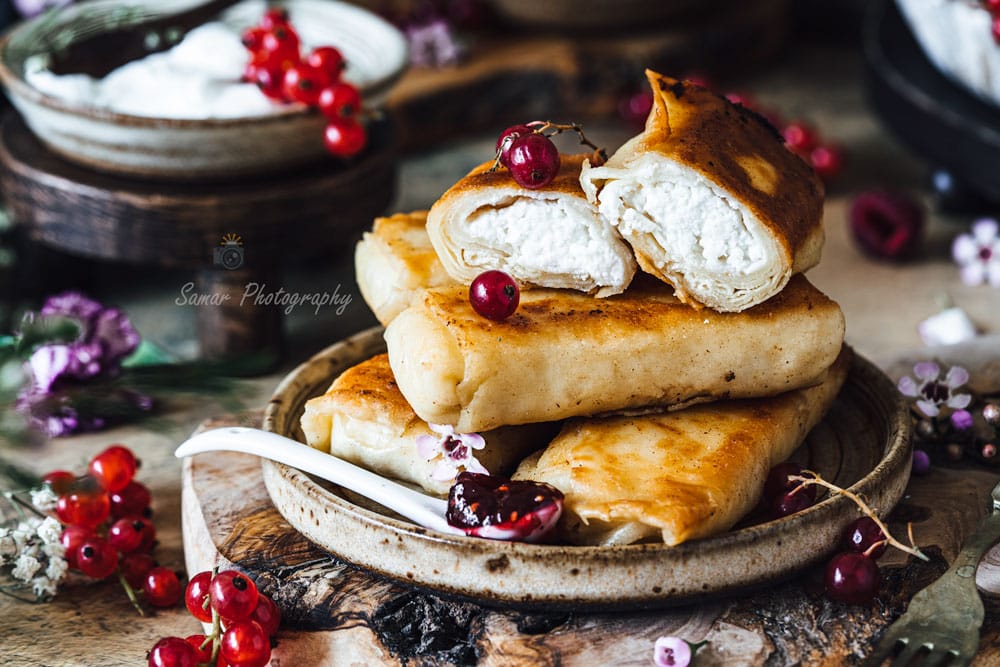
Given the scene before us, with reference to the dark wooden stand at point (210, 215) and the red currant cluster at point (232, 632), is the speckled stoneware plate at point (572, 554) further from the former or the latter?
the dark wooden stand at point (210, 215)

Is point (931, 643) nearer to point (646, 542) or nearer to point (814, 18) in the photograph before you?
point (646, 542)

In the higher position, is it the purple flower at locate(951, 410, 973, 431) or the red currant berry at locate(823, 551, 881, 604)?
the red currant berry at locate(823, 551, 881, 604)

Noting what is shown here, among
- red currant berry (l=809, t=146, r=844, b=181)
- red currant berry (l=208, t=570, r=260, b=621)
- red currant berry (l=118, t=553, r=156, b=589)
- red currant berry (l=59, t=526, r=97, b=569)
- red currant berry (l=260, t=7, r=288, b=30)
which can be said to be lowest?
red currant berry (l=809, t=146, r=844, b=181)

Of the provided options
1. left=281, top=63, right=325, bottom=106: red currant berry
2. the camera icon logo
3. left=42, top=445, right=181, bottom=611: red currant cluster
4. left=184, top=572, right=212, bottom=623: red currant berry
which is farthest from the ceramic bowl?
left=184, top=572, right=212, bottom=623: red currant berry

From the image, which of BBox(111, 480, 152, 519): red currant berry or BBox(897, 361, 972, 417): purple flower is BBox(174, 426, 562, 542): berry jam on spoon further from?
BBox(897, 361, 972, 417): purple flower

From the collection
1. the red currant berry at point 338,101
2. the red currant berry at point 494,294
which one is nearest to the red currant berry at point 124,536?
the red currant berry at point 494,294

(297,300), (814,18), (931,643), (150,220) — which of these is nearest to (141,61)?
(150,220)

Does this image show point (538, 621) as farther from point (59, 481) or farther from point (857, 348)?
point (857, 348)
